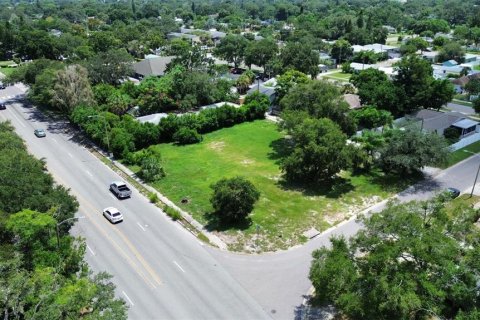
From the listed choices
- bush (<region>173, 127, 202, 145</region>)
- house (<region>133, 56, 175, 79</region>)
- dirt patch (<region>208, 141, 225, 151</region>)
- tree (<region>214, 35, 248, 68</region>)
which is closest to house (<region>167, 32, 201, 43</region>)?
tree (<region>214, 35, 248, 68</region>)

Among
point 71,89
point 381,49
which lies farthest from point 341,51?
point 71,89

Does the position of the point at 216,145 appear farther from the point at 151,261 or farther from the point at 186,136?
the point at 151,261

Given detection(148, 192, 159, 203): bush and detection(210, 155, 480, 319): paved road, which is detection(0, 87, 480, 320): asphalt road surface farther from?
detection(148, 192, 159, 203): bush

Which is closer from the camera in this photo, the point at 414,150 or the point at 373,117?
the point at 414,150

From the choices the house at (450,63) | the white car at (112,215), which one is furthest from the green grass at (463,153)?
the house at (450,63)

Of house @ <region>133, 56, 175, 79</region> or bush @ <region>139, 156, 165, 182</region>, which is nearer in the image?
bush @ <region>139, 156, 165, 182</region>

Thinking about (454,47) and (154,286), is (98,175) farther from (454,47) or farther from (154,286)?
(454,47)
